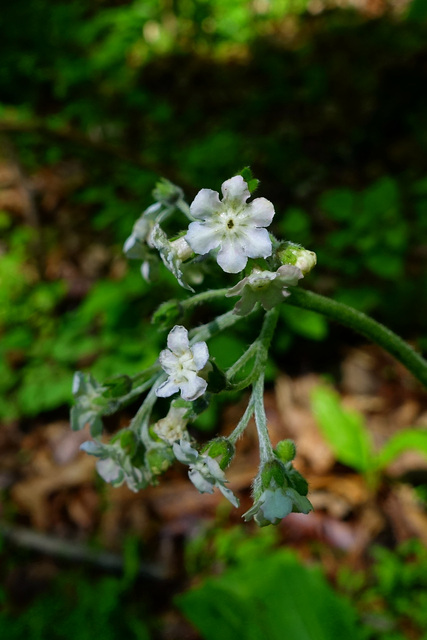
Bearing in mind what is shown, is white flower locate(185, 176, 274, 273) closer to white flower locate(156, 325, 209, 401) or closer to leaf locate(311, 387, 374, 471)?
white flower locate(156, 325, 209, 401)

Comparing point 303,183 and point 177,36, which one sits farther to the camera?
point 177,36

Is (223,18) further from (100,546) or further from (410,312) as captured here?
(100,546)

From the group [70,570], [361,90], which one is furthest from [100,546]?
[361,90]

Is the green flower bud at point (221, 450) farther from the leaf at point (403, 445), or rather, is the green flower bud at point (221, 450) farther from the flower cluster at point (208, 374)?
the leaf at point (403, 445)

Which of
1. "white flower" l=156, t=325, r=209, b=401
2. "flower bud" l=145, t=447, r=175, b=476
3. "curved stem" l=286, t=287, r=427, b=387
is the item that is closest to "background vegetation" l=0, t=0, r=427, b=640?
"flower bud" l=145, t=447, r=175, b=476

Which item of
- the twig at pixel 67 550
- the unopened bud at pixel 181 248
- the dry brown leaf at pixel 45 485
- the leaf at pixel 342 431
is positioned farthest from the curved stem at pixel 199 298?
the dry brown leaf at pixel 45 485

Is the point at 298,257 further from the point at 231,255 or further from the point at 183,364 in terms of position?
the point at 183,364
